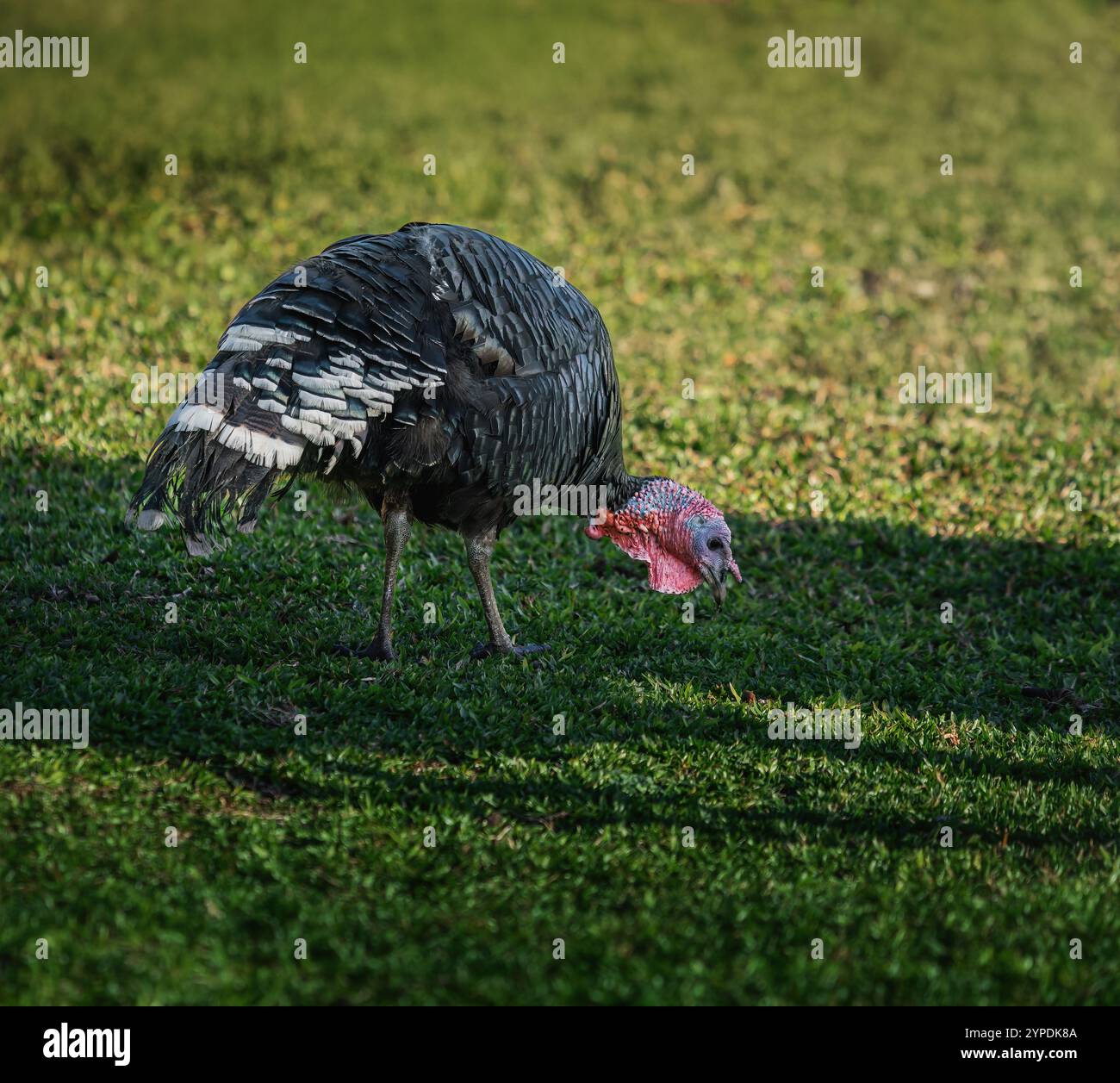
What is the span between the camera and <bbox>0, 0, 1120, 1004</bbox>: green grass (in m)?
4.11

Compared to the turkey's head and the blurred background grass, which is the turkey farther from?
the blurred background grass

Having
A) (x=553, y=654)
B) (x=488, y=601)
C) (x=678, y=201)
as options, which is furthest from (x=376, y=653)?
(x=678, y=201)

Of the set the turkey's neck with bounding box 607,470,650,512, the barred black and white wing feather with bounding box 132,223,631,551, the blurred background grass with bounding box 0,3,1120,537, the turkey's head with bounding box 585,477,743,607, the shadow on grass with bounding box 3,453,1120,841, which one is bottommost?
the shadow on grass with bounding box 3,453,1120,841

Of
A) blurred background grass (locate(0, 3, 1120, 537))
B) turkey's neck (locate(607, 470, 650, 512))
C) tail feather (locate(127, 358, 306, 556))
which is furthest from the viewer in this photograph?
blurred background grass (locate(0, 3, 1120, 537))

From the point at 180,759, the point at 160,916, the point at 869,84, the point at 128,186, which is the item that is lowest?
the point at 160,916

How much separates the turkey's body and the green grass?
0.93 metres

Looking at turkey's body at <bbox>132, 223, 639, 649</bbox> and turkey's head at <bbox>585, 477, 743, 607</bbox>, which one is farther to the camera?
turkey's head at <bbox>585, 477, 743, 607</bbox>

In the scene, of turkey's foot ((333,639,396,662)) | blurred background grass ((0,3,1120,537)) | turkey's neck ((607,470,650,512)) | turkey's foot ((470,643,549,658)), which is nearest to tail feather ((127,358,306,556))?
turkey's foot ((333,639,396,662))

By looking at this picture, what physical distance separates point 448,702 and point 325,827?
108 centimetres

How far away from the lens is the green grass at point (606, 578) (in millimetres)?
4113

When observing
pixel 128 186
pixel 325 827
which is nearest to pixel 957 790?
pixel 325 827

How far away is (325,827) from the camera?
4.53 meters

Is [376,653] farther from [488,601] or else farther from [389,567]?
[488,601]

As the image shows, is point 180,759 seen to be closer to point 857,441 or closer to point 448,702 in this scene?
point 448,702
